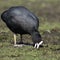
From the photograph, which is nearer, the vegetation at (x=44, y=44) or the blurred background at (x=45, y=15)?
the vegetation at (x=44, y=44)

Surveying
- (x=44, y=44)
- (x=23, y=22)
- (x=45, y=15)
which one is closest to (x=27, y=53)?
(x=23, y=22)

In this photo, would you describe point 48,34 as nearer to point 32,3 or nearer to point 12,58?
point 12,58

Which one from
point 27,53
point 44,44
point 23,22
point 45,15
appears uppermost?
point 23,22

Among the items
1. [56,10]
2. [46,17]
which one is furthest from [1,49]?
[56,10]

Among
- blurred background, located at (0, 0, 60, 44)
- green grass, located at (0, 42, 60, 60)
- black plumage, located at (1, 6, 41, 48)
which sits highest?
black plumage, located at (1, 6, 41, 48)

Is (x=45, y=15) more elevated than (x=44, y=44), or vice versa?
(x=44, y=44)

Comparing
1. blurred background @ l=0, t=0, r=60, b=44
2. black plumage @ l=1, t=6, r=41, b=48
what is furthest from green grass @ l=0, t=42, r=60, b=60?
blurred background @ l=0, t=0, r=60, b=44

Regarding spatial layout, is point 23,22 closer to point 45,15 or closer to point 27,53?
point 27,53

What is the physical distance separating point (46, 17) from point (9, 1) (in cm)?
639

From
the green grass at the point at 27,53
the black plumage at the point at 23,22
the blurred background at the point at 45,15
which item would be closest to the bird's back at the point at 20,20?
the black plumage at the point at 23,22

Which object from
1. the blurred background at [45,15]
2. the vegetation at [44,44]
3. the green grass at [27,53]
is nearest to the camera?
the green grass at [27,53]

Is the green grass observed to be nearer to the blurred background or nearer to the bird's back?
the bird's back

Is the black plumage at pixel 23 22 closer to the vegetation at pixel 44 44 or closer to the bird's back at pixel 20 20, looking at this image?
the bird's back at pixel 20 20

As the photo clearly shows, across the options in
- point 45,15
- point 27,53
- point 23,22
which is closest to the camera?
point 27,53
